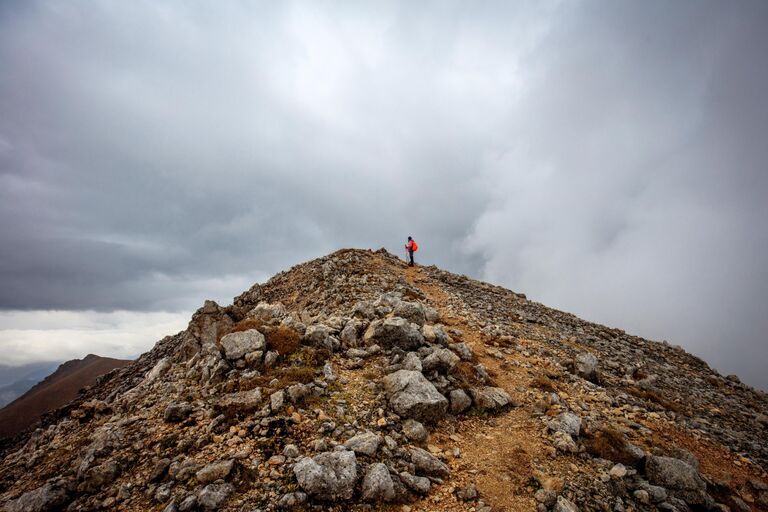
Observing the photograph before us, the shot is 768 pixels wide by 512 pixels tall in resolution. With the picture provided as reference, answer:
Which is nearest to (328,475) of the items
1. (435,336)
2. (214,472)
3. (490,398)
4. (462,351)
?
(214,472)

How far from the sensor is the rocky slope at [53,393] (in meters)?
100

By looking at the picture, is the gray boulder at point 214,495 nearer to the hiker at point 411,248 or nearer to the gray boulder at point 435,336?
the gray boulder at point 435,336

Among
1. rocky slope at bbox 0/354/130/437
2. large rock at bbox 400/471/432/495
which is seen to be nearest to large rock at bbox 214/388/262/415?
large rock at bbox 400/471/432/495

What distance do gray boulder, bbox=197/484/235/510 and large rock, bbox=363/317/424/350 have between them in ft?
28.7

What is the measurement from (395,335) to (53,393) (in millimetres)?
167859

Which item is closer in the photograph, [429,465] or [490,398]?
[429,465]

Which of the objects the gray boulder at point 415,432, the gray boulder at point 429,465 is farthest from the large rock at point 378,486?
the gray boulder at point 415,432

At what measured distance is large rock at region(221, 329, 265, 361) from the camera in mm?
14109

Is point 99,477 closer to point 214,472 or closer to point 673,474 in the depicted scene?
point 214,472

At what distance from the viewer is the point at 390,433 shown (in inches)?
424

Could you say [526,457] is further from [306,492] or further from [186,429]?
[186,429]

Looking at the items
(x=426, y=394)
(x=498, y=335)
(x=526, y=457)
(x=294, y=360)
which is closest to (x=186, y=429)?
(x=294, y=360)

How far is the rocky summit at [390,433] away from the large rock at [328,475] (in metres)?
0.03

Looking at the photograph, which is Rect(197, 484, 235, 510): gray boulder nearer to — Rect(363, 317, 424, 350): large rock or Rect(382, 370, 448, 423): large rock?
Rect(382, 370, 448, 423): large rock
